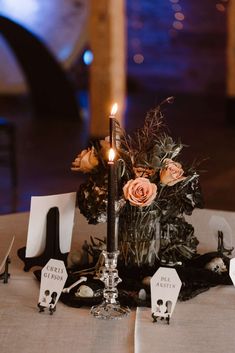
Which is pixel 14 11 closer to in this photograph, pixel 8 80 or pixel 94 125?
pixel 8 80

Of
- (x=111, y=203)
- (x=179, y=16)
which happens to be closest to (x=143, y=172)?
(x=111, y=203)

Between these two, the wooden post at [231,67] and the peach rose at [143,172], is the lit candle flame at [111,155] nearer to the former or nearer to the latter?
the peach rose at [143,172]

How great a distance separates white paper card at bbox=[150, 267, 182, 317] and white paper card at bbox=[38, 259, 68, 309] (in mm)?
204

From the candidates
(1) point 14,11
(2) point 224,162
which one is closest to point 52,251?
(2) point 224,162

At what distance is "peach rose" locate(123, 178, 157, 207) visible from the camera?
6.29ft

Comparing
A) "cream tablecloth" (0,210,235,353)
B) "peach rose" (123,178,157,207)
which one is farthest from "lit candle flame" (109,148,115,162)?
"cream tablecloth" (0,210,235,353)

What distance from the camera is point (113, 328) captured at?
1792 millimetres

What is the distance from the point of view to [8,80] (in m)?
12.2

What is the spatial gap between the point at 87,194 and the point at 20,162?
5.88m

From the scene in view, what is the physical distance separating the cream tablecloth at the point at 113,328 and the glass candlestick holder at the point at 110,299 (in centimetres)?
2

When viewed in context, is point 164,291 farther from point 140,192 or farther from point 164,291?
point 140,192

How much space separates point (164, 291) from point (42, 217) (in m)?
0.44

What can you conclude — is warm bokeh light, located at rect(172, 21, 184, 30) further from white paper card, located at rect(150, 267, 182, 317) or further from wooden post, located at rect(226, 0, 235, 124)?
white paper card, located at rect(150, 267, 182, 317)

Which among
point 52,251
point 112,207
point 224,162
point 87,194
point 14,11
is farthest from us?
point 14,11
